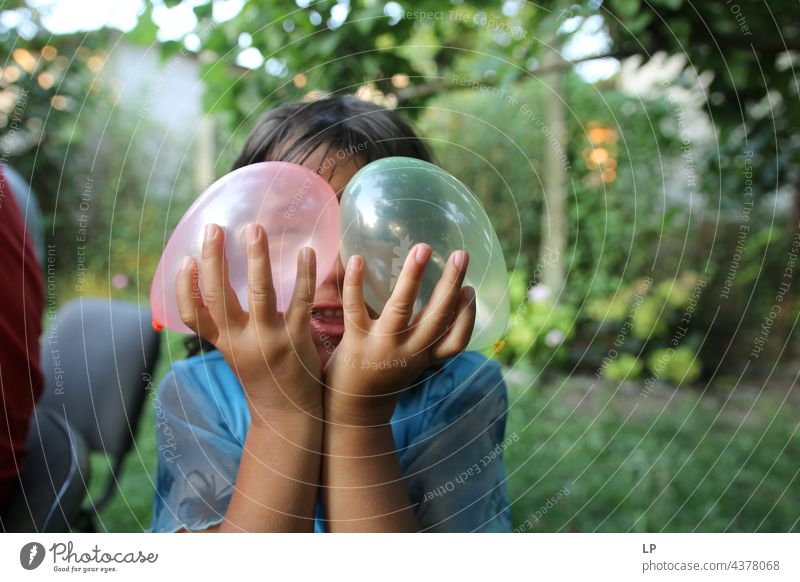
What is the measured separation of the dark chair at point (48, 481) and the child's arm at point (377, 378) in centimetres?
29

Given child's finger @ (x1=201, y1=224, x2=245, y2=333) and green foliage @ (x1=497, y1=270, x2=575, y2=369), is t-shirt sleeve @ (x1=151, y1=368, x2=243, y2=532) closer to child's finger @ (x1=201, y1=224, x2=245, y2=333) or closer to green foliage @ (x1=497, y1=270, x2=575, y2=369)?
child's finger @ (x1=201, y1=224, x2=245, y2=333)

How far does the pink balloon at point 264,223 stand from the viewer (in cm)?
41

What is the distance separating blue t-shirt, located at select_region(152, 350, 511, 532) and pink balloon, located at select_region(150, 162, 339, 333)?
0.18m

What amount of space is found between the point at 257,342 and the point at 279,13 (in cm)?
43

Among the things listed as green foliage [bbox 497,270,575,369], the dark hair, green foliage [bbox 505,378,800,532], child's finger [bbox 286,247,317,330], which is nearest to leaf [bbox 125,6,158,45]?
the dark hair

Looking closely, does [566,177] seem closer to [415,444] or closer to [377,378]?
[415,444]

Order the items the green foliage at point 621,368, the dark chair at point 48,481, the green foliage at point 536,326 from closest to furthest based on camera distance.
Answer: the dark chair at point 48,481
the green foliage at point 536,326
the green foliage at point 621,368

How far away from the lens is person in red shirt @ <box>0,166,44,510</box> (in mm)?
621

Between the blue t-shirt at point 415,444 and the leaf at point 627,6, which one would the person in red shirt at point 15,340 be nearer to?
the blue t-shirt at point 415,444

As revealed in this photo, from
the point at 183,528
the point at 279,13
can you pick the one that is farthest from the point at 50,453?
the point at 279,13

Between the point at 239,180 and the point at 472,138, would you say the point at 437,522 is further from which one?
the point at 472,138

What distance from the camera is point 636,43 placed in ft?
2.45
